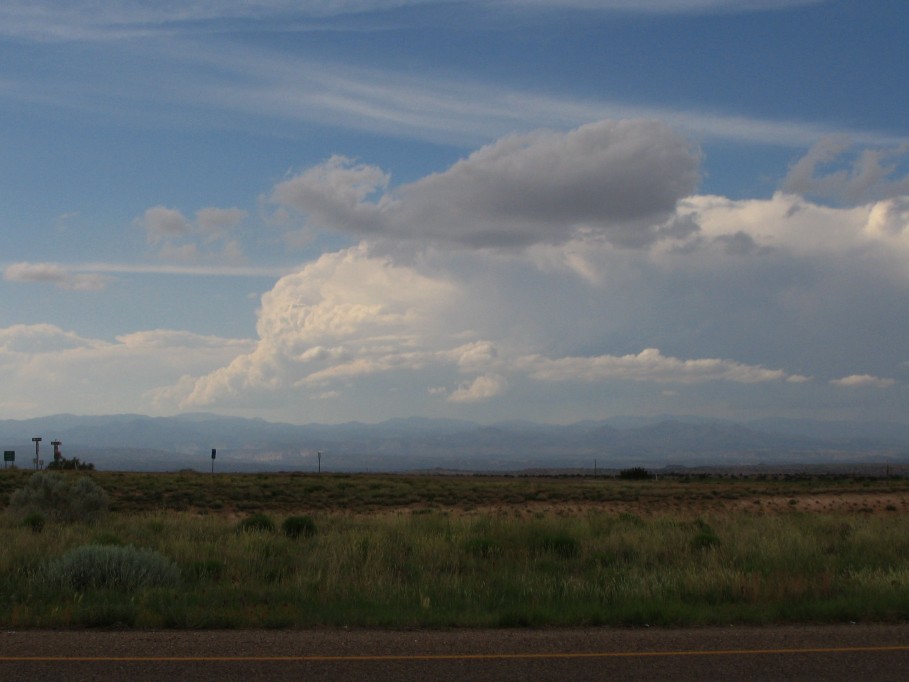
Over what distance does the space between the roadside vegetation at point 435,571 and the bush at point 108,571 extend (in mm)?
26

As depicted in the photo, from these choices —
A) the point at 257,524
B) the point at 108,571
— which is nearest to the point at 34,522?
the point at 257,524

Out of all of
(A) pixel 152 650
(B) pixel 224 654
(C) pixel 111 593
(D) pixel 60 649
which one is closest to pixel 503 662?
(B) pixel 224 654

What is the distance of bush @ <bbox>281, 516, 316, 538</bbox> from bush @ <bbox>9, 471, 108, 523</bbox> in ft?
23.3

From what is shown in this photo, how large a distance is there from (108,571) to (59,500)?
14.9 m

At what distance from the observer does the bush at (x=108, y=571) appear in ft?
45.0

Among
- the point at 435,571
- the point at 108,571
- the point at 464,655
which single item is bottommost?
the point at 435,571

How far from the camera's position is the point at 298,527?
2248cm

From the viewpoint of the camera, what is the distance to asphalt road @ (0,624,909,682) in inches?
349

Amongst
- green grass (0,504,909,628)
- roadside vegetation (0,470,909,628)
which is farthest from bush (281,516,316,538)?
green grass (0,504,909,628)

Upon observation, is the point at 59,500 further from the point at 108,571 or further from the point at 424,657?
the point at 424,657

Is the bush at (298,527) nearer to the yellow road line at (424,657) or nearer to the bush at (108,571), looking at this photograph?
the bush at (108,571)

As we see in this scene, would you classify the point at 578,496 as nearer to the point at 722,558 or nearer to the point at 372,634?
the point at 722,558

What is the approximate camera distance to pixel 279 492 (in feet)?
150

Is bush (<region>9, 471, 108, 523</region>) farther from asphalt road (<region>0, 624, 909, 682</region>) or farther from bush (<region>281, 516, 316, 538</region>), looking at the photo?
asphalt road (<region>0, 624, 909, 682</region>)
